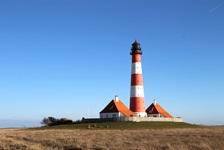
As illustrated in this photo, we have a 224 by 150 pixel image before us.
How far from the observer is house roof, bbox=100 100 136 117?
202 ft

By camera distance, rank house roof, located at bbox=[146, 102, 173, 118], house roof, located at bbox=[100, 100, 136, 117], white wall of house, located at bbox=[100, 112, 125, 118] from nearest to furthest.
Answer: house roof, located at bbox=[100, 100, 136, 117] < white wall of house, located at bbox=[100, 112, 125, 118] < house roof, located at bbox=[146, 102, 173, 118]

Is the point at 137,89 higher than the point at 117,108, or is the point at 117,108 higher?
the point at 137,89

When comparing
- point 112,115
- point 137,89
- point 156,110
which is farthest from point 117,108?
point 156,110

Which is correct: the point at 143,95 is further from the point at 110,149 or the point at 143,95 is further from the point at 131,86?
the point at 110,149

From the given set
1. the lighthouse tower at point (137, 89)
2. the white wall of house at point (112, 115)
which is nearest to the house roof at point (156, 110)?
the lighthouse tower at point (137, 89)

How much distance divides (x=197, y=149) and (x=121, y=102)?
43569 millimetres

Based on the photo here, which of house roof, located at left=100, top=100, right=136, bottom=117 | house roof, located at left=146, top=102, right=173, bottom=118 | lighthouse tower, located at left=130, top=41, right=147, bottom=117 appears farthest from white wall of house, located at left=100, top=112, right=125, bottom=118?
house roof, located at left=146, top=102, right=173, bottom=118

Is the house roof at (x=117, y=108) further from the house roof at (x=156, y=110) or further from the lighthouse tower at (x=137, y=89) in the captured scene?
the house roof at (x=156, y=110)

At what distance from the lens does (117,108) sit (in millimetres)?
63000

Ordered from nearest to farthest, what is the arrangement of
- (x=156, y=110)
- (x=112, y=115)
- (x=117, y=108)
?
1. (x=117, y=108)
2. (x=112, y=115)
3. (x=156, y=110)

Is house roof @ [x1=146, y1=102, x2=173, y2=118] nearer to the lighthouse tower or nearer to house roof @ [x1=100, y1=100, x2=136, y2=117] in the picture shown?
the lighthouse tower

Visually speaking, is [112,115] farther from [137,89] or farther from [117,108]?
[137,89]

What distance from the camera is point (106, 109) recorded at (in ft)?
214

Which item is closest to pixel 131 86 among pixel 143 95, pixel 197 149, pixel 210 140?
pixel 143 95
